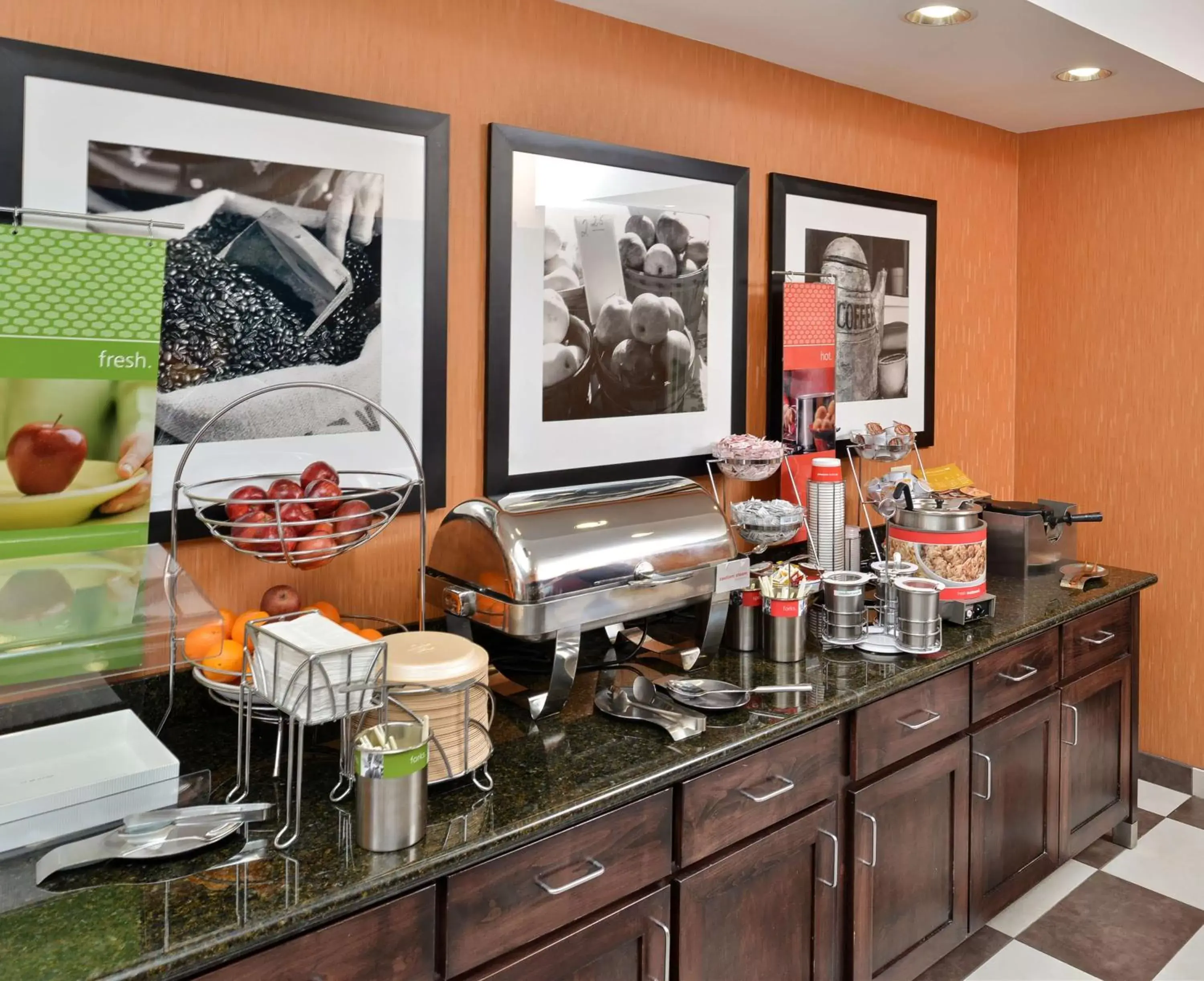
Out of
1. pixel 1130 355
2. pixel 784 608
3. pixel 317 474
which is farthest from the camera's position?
pixel 1130 355

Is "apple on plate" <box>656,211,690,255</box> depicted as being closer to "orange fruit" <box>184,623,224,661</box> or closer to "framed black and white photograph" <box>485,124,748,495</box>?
"framed black and white photograph" <box>485,124,748,495</box>

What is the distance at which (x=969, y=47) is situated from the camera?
2498 mm

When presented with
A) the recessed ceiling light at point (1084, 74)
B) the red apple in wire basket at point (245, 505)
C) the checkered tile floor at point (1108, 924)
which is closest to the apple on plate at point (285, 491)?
the red apple in wire basket at point (245, 505)

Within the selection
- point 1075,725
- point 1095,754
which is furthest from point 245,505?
point 1095,754

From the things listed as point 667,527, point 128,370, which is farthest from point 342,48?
point 667,527

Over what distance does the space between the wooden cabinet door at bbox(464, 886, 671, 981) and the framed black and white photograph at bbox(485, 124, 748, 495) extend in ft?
3.07

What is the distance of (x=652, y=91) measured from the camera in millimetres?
2375

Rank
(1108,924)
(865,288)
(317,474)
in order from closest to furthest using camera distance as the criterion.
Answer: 1. (317,474)
2. (1108,924)
3. (865,288)

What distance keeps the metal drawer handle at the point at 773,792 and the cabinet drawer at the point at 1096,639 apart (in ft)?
3.73

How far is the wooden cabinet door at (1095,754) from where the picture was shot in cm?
263

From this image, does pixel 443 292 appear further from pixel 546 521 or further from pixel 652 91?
pixel 652 91

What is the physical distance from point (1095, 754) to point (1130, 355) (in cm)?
136

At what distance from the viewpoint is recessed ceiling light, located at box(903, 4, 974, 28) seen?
2.21 m

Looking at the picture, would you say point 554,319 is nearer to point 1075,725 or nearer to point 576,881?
point 576,881
